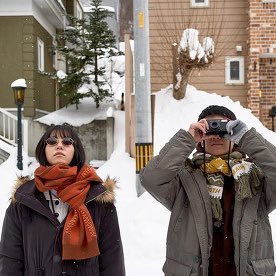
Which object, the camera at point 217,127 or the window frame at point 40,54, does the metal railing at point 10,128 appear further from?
the camera at point 217,127

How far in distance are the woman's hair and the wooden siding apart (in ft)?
38.6

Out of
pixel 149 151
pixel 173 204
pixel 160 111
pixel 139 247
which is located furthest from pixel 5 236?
pixel 160 111

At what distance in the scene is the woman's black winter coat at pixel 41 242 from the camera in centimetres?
258

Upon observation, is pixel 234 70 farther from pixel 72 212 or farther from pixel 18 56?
pixel 72 212

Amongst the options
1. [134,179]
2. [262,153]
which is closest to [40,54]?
[134,179]

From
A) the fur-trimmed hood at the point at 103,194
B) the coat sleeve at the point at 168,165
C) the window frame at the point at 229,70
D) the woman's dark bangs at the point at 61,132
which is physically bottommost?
the fur-trimmed hood at the point at 103,194

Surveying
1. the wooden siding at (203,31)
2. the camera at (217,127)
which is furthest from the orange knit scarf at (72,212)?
the wooden siding at (203,31)

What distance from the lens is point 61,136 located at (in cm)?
279

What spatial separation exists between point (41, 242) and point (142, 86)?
6.31 meters

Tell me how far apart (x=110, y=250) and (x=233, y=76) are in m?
12.6

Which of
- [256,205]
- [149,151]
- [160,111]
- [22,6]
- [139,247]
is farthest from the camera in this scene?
[22,6]

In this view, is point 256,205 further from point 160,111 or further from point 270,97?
point 270,97

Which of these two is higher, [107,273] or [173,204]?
[173,204]

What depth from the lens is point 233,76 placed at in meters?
14.7
